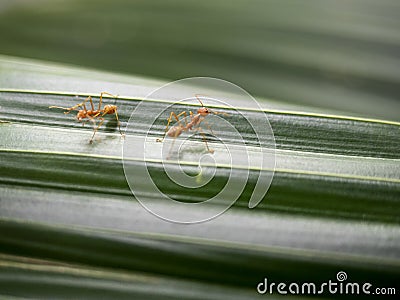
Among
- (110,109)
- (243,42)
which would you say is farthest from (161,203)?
(243,42)

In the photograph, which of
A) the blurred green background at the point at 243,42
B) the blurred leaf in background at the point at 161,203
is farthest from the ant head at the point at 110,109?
the blurred green background at the point at 243,42

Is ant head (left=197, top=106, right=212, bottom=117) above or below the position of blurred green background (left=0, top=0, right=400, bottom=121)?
below

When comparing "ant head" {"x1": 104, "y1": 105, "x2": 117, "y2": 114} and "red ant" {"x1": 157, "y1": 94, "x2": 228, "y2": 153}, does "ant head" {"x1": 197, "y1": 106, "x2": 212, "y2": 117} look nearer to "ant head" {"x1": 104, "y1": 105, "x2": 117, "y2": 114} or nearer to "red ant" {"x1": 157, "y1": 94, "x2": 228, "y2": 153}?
"red ant" {"x1": 157, "y1": 94, "x2": 228, "y2": 153}

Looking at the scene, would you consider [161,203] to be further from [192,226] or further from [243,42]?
[243,42]

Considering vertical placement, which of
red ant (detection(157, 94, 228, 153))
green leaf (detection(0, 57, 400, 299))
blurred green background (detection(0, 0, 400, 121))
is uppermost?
blurred green background (detection(0, 0, 400, 121))

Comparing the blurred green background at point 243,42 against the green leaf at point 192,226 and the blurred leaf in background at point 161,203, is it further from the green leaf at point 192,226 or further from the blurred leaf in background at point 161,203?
the green leaf at point 192,226

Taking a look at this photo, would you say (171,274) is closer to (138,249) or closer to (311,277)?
(138,249)

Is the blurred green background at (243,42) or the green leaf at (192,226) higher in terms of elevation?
the blurred green background at (243,42)

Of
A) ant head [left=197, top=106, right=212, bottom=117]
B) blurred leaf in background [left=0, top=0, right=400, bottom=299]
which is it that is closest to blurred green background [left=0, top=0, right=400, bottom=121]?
blurred leaf in background [left=0, top=0, right=400, bottom=299]
